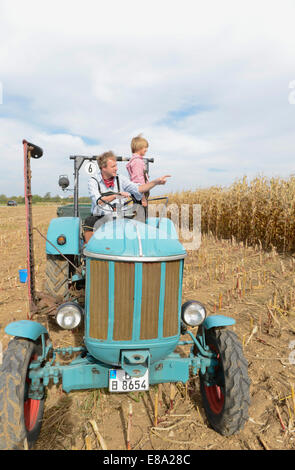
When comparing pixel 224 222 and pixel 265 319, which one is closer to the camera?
pixel 265 319

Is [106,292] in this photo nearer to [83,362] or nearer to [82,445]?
[83,362]

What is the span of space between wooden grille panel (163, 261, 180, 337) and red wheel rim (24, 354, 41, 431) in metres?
1.02

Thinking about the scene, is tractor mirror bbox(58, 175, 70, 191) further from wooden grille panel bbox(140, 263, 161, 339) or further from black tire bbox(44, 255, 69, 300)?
wooden grille panel bbox(140, 263, 161, 339)

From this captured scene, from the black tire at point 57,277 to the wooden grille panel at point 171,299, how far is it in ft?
6.76

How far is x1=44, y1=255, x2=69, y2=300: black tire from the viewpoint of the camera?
12.3 ft

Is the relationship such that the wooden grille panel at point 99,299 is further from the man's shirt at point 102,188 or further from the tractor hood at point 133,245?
the man's shirt at point 102,188

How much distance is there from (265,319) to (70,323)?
2.88 meters

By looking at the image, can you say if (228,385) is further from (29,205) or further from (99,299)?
(29,205)

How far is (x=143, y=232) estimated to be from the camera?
2195mm

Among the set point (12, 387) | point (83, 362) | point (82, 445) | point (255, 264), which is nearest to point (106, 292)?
point (83, 362)

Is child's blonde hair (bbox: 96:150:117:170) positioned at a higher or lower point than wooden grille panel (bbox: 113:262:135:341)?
higher

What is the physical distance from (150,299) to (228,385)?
847mm

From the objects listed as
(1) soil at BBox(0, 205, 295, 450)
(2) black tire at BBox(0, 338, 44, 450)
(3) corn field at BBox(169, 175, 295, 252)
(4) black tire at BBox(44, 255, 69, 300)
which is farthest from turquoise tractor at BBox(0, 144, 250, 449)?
(3) corn field at BBox(169, 175, 295, 252)
